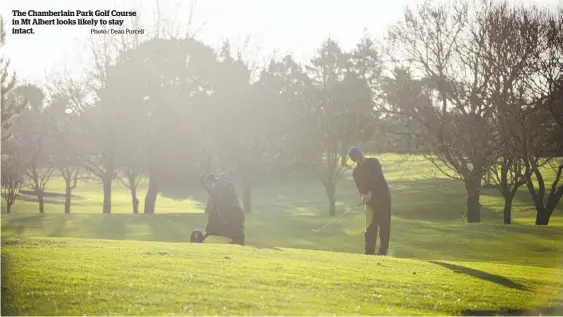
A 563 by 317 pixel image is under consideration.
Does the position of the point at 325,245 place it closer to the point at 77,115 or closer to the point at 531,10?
the point at 531,10

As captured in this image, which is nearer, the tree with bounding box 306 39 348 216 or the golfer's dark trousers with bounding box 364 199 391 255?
the golfer's dark trousers with bounding box 364 199 391 255

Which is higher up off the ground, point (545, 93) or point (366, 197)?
point (545, 93)

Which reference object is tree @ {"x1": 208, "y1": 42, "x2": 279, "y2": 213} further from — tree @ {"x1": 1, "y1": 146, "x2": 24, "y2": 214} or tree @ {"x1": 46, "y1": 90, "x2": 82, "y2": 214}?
tree @ {"x1": 1, "y1": 146, "x2": 24, "y2": 214}

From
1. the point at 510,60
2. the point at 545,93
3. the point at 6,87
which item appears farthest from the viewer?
the point at 6,87

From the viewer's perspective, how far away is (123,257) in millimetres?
15391

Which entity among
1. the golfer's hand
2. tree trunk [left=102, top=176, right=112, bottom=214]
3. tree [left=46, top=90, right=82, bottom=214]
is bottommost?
tree trunk [left=102, top=176, right=112, bottom=214]

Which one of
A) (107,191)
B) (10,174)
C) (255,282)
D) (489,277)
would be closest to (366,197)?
(489,277)

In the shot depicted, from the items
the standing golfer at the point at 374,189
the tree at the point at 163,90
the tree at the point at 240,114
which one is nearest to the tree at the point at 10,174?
the tree at the point at 163,90

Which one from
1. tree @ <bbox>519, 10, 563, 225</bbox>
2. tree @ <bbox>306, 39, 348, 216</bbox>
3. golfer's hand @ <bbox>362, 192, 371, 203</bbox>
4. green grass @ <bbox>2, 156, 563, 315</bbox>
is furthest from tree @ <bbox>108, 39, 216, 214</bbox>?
golfer's hand @ <bbox>362, 192, 371, 203</bbox>

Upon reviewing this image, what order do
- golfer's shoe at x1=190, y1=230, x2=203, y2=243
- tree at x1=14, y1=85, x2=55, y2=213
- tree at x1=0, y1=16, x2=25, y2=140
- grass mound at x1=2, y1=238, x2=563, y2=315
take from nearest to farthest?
grass mound at x1=2, y1=238, x2=563, y2=315
golfer's shoe at x1=190, y1=230, x2=203, y2=243
tree at x1=0, y1=16, x2=25, y2=140
tree at x1=14, y1=85, x2=55, y2=213

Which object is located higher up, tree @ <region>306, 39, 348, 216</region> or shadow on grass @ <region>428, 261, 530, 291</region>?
tree @ <region>306, 39, 348, 216</region>

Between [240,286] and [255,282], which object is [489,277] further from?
[240,286]

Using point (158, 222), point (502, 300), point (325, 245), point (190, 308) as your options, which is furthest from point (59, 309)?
point (158, 222)

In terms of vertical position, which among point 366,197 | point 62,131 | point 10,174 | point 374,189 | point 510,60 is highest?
point 510,60
